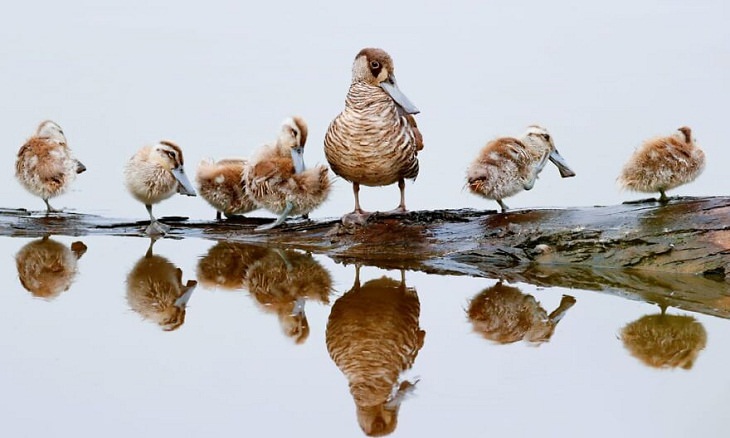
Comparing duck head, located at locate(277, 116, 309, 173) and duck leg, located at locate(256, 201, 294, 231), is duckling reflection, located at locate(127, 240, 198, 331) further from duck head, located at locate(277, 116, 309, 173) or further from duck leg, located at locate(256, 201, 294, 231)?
duck head, located at locate(277, 116, 309, 173)

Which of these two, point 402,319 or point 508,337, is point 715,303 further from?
point 402,319

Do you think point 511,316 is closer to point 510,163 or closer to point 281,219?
point 510,163

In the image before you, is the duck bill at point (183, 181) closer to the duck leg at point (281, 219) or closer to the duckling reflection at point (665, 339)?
the duck leg at point (281, 219)

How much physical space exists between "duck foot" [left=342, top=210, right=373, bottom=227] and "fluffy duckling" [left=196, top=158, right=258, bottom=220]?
3.54ft

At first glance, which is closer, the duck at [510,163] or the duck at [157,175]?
the duck at [510,163]

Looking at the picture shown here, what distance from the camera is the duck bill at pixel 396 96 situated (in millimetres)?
8562

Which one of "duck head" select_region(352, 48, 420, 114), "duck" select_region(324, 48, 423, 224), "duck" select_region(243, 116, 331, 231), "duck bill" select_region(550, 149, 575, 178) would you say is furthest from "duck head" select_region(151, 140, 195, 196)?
"duck bill" select_region(550, 149, 575, 178)

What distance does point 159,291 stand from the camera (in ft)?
25.3

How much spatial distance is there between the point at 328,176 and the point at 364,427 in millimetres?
4654

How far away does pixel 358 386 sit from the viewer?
5.54 meters

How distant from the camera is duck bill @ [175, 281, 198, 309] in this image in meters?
7.35

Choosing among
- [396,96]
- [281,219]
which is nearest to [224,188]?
[281,219]

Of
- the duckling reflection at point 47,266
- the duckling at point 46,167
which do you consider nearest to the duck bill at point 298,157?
the duckling reflection at point 47,266

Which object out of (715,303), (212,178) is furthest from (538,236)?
(212,178)
